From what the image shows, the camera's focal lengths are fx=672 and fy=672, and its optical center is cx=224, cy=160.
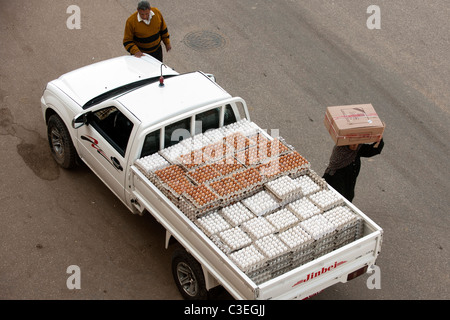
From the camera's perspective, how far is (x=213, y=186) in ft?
28.6

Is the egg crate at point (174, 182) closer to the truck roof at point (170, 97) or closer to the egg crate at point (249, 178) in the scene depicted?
the egg crate at point (249, 178)

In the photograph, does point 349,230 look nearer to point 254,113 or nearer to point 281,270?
point 281,270

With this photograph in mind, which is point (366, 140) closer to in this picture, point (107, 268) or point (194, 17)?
point (107, 268)

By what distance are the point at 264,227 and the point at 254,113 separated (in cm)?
451

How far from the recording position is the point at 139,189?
9172 mm

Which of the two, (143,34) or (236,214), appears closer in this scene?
(236,214)

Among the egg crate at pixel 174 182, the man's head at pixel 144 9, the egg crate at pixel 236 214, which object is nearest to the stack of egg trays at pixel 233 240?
the egg crate at pixel 236 214

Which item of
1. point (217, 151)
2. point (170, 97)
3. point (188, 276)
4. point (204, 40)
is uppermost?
point (170, 97)

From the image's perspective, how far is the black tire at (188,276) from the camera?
8586 mm

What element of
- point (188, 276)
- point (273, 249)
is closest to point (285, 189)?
point (273, 249)

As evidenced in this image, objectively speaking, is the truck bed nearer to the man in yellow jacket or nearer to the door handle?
the door handle

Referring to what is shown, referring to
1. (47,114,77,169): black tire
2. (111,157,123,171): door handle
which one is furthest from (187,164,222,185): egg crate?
(47,114,77,169): black tire

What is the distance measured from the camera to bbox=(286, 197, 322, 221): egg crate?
27.9 feet

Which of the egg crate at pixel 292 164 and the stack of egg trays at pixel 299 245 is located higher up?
the egg crate at pixel 292 164
